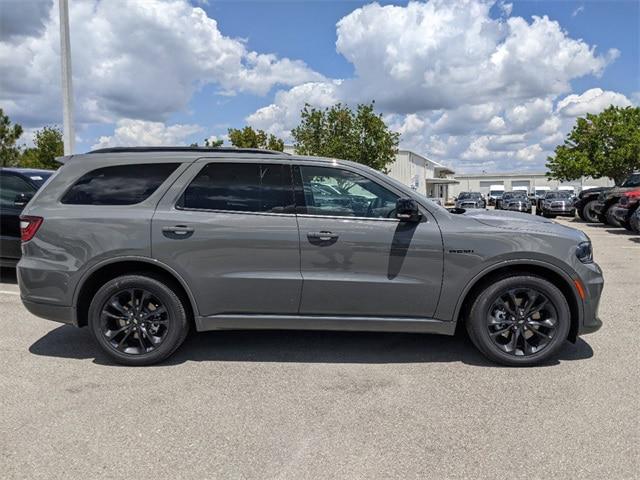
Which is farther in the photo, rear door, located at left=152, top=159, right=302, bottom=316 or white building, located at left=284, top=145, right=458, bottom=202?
white building, located at left=284, top=145, right=458, bottom=202

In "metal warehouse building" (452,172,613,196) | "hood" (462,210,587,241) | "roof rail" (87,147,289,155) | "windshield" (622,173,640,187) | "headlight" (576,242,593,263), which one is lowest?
"headlight" (576,242,593,263)

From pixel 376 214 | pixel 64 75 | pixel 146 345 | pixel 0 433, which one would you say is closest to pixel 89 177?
pixel 146 345

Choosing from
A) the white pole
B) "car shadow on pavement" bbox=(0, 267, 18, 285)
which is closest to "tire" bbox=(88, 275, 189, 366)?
"car shadow on pavement" bbox=(0, 267, 18, 285)

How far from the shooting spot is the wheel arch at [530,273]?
4070mm

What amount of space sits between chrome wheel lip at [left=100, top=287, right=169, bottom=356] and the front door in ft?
4.09

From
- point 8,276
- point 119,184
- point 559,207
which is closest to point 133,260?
point 119,184

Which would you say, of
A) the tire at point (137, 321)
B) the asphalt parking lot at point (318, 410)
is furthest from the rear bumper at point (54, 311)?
the asphalt parking lot at point (318, 410)

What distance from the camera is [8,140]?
29.3 meters

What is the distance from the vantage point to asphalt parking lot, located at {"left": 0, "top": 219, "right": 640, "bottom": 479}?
109 inches

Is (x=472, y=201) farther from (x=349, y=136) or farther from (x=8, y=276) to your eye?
(x=8, y=276)

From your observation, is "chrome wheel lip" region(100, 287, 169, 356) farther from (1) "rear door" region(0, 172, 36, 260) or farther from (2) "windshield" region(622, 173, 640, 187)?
(2) "windshield" region(622, 173, 640, 187)

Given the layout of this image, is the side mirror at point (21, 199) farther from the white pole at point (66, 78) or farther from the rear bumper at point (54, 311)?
the white pole at point (66, 78)

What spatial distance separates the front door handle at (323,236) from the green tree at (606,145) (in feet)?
88.0

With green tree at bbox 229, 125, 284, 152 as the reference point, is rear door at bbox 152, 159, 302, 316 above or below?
below
